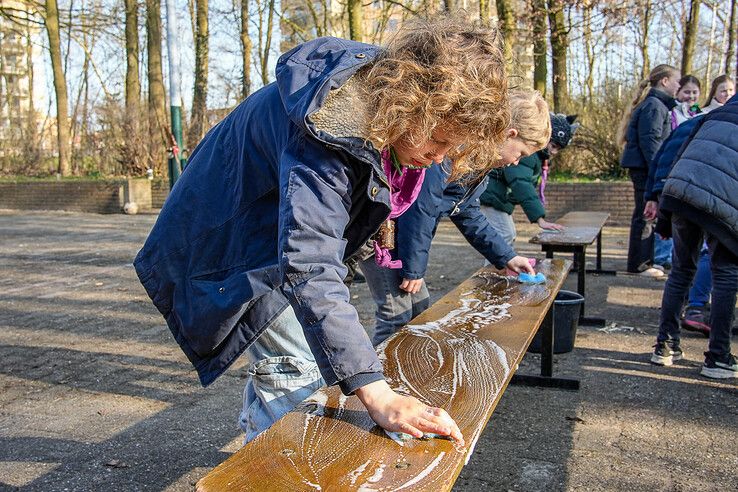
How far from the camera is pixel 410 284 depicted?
12.0ft

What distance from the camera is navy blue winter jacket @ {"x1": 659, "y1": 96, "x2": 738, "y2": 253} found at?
162 inches

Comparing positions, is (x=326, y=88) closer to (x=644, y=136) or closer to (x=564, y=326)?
(x=564, y=326)

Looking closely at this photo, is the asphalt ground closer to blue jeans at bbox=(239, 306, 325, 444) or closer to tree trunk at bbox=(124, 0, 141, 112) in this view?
blue jeans at bbox=(239, 306, 325, 444)

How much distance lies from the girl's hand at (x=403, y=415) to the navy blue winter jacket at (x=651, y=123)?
6.42 metres

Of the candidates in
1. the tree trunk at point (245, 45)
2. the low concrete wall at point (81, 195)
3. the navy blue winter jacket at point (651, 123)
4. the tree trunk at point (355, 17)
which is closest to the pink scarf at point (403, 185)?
the navy blue winter jacket at point (651, 123)

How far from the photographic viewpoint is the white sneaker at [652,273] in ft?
25.5

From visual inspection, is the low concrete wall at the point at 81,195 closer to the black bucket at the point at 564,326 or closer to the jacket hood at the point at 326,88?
the black bucket at the point at 564,326

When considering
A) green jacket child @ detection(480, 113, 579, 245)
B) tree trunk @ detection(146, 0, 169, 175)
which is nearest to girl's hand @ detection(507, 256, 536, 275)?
green jacket child @ detection(480, 113, 579, 245)

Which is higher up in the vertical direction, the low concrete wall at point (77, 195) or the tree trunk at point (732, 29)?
the tree trunk at point (732, 29)

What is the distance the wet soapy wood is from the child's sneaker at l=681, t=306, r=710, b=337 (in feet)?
2.95

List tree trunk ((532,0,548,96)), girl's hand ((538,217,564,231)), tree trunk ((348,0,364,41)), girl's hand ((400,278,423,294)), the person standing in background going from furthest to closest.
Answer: tree trunk ((532,0,548,96)) < tree trunk ((348,0,364,41)) < the person standing in background < girl's hand ((538,217,564,231)) < girl's hand ((400,278,423,294))

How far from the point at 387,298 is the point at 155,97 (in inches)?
693

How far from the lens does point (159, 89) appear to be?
788 inches

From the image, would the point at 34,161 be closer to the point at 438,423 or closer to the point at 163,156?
the point at 163,156
